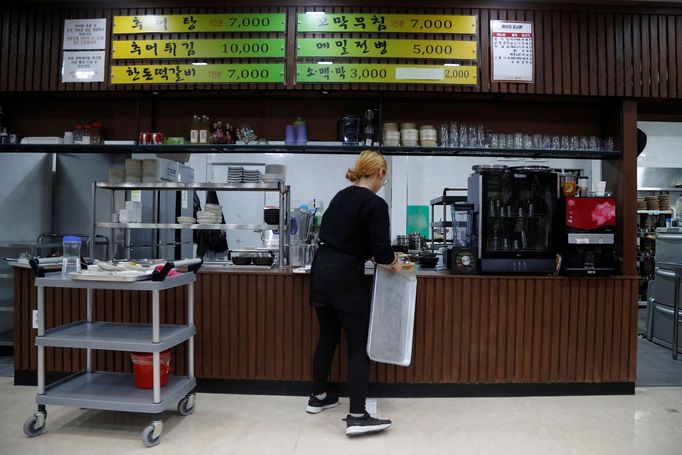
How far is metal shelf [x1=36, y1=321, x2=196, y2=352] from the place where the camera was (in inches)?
113

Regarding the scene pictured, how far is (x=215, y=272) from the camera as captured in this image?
3.70 meters

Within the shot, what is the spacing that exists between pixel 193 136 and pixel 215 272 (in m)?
1.29

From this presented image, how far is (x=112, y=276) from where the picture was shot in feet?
9.34

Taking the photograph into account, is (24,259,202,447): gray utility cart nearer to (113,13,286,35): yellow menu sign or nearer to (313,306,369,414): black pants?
(313,306,369,414): black pants

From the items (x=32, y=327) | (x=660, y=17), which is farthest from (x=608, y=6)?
(x=32, y=327)

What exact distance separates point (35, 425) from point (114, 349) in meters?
0.69

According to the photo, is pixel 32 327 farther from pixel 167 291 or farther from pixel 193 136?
pixel 193 136

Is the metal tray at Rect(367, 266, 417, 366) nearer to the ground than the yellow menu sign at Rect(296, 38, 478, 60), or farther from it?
nearer to the ground

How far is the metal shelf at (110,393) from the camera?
285 cm

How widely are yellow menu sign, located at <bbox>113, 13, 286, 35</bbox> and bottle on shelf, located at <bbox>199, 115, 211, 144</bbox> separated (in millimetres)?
731

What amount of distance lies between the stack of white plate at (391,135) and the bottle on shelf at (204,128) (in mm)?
1534

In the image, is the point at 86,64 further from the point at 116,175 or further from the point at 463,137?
the point at 463,137

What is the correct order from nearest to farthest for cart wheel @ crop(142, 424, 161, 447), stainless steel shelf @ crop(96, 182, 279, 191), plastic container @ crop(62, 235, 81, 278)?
cart wheel @ crop(142, 424, 161, 447), plastic container @ crop(62, 235, 81, 278), stainless steel shelf @ crop(96, 182, 279, 191)

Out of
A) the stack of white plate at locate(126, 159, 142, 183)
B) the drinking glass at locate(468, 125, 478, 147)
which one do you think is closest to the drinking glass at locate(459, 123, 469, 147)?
the drinking glass at locate(468, 125, 478, 147)
